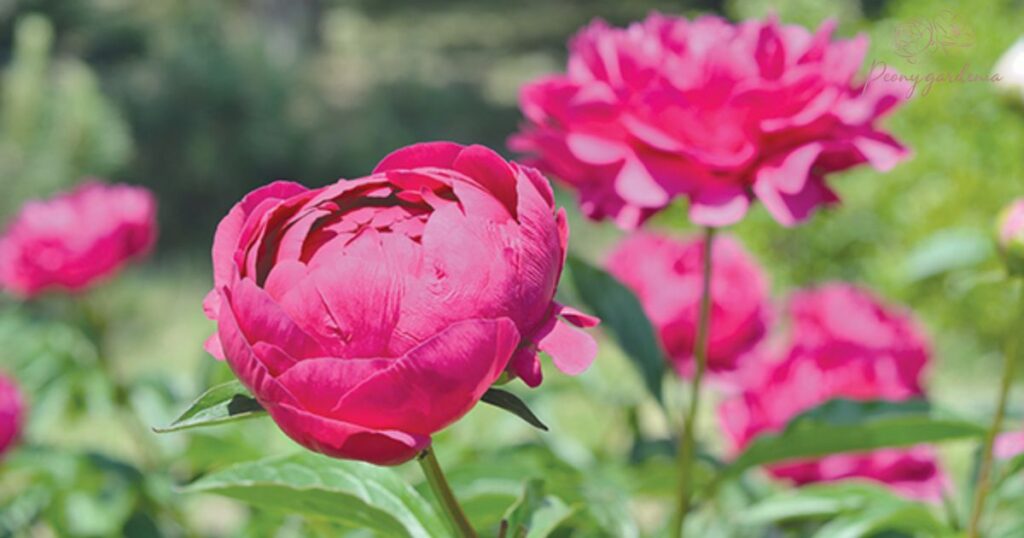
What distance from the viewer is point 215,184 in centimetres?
416

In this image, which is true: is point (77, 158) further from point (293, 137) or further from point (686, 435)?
point (293, 137)

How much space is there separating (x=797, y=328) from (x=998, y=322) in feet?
4.32

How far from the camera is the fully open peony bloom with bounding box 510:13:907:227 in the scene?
0.61 m

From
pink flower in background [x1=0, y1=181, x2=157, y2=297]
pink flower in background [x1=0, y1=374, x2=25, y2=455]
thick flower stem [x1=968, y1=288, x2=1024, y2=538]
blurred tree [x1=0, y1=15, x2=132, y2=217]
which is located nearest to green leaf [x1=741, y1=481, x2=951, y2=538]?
thick flower stem [x1=968, y1=288, x2=1024, y2=538]

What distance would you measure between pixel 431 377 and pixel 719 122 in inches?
12.9

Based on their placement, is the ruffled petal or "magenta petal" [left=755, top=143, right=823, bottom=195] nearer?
the ruffled petal

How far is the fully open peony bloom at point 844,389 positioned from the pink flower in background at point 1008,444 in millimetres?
49

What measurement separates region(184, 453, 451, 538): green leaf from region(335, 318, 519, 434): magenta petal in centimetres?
9

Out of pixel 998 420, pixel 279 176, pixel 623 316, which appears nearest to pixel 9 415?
pixel 623 316

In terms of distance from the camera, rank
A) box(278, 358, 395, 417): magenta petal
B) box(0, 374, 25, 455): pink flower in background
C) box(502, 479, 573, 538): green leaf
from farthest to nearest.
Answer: box(0, 374, 25, 455): pink flower in background → box(502, 479, 573, 538): green leaf → box(278, 358, 395, 417): magenta petal

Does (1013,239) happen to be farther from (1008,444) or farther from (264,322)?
(264,322)

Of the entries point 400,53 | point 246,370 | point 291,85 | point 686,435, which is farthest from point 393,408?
point 400,53

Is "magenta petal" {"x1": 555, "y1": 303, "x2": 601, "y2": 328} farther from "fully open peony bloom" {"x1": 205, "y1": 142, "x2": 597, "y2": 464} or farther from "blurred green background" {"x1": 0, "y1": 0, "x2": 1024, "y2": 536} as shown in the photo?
"blurred green background" {"x1": 0, "y1": 0, "x2": 1024, "y2": 536}

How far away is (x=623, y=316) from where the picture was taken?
0.73 metres
